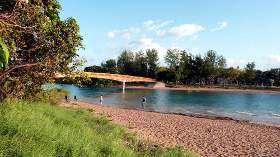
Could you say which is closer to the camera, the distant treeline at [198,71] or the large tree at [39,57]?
the large tree at [39,57]

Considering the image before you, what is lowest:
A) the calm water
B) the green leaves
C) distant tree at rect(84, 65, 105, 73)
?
the calm water

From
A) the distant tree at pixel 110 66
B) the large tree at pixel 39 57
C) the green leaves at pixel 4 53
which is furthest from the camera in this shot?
the distant tree at pixel 110 66

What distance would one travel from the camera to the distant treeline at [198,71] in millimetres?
140750

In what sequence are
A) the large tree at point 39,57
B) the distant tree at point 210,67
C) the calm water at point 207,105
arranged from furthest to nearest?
1. the distant tree at point 210,67
2. the calm water at point 207,105
3. the large tree at point 39,57

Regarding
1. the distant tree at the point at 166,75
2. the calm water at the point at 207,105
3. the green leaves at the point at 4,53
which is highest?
the distant tree at the point at 166,75

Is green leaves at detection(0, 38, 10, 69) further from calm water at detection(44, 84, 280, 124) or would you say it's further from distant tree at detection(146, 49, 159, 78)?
distant tree at detection(146, 49, 159, 78)

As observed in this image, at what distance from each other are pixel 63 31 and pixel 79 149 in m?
8.27

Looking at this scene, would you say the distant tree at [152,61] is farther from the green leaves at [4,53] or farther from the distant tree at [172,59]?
the green leaves at [4,53]

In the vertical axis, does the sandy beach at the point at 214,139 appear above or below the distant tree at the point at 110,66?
below

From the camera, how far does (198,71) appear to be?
460 ft

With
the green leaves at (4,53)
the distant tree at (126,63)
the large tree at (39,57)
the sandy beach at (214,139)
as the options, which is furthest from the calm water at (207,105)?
the distant tree at (126,63)

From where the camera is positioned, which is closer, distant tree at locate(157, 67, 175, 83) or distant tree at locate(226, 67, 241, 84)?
distant tree at locate(157, 67, 175, 83)

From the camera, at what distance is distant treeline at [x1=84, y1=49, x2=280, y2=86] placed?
140750mm

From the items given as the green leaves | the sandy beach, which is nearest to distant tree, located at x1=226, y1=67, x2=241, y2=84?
the sandy beach
